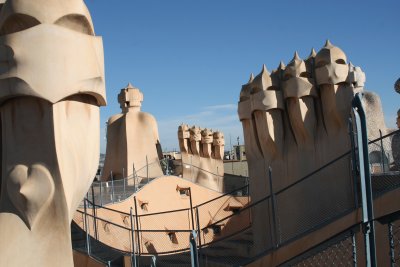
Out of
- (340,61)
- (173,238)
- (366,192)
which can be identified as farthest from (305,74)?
(173,238)

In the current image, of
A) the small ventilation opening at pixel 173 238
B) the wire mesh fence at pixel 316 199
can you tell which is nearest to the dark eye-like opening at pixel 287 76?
the wire mesh fence at pixel 316 199

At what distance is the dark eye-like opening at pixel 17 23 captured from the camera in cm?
480

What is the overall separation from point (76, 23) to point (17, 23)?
0.54 m

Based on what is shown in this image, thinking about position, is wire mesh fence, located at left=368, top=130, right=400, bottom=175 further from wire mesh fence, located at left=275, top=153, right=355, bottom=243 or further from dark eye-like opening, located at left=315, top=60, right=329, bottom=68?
dark eye-like opening, located at left=315, top=60, right=329, bottom=68

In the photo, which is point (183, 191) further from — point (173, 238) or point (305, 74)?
point (305, 74)

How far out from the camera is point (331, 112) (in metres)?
8.98

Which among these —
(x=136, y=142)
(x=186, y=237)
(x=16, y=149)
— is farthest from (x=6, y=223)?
(x=136, y=142)

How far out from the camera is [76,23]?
16.4 ft

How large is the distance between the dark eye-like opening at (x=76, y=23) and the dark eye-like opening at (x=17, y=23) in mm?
234

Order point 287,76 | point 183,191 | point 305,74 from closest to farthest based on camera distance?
point 305,74 → point 287,76 → point 183,191

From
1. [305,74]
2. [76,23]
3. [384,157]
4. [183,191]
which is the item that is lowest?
[183,191]

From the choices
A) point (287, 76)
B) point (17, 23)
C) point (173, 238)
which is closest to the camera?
point (17, 23)

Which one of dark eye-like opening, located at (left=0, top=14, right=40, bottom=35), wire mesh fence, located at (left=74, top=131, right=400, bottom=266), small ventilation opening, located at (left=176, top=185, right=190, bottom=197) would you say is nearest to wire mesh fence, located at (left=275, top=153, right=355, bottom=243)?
wire mesh fence, located at (left=74, top=131, right=400, bottom=266)

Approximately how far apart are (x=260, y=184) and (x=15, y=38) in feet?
21.4
